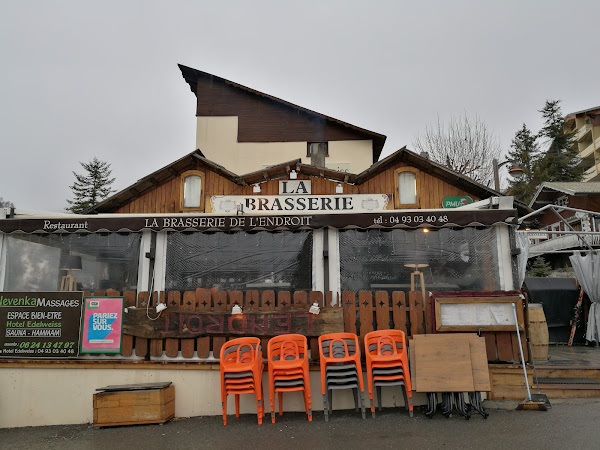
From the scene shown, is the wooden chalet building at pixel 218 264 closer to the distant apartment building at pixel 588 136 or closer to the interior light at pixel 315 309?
the interior light at pixel 315 309

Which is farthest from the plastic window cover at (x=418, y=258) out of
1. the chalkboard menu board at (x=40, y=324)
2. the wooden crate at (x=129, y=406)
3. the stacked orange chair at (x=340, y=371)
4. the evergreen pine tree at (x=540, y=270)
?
the evergreen pine tree at (x=540, y=270)

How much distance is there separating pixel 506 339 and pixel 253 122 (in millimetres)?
16797

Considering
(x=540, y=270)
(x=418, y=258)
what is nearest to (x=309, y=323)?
(x=418, y=258)

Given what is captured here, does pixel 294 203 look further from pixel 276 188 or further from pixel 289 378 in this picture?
pixel 276 188

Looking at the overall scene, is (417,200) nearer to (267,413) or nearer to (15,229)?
(267,413)

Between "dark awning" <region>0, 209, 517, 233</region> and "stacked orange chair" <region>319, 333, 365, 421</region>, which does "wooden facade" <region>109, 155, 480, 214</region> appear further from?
"stacked orange chair" <region>319, 333, 365, 421</region>

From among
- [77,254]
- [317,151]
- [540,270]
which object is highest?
[317,151]

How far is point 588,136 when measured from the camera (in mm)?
48625

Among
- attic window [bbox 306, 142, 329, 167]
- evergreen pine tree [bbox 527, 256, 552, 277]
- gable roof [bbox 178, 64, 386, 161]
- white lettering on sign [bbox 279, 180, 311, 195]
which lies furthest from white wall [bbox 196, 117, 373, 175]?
evergreen pine tree [bbox 527, 256, 552, 277]

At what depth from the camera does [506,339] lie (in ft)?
20.7

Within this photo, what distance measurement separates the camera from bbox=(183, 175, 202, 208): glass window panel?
546 inches

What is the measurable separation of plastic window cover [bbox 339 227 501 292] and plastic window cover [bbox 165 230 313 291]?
800 mm

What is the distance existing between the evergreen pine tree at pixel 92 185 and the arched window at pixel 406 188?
98.4 ft

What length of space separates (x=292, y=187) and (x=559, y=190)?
2099 cm
